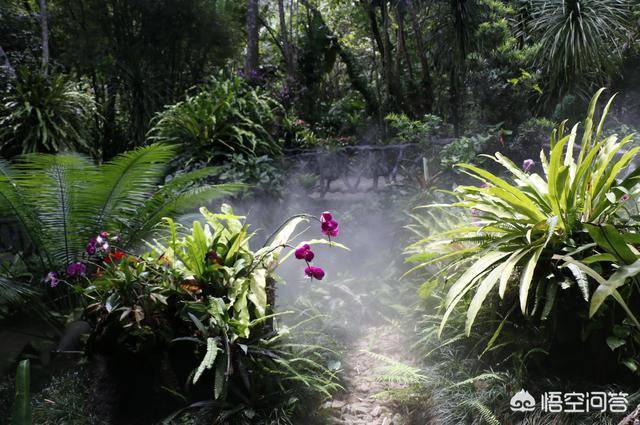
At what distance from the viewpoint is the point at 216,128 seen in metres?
4.63

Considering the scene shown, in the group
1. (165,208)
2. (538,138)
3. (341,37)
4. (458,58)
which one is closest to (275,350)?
(165,208)

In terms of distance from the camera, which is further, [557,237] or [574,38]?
[574,38]

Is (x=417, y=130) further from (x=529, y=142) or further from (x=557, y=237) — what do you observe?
(x=557, y=237)

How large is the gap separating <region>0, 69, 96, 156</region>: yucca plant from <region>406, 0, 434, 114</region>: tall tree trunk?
444 centimetres

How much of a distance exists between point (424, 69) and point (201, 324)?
19.0 ft

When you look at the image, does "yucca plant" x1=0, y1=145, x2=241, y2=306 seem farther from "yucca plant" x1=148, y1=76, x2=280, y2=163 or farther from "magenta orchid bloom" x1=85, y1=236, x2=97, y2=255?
"yucca plant" x1=148, y1=76, x2=280, y2=163

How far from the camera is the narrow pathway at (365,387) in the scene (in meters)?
2.52

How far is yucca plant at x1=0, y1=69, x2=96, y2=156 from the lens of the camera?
515 cm

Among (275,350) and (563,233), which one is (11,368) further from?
(563,233)

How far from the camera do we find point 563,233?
2359 millimetres

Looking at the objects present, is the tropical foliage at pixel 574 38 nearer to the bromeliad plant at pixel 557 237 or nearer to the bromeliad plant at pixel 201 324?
the bromeliad plant at pixel 557 237

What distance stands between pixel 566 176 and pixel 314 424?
1673mm

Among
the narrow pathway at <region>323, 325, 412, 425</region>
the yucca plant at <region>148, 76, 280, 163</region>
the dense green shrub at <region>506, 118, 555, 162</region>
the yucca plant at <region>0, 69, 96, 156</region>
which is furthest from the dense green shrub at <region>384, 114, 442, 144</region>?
the yucca plant at <region>0, 69, 96, 156</region>

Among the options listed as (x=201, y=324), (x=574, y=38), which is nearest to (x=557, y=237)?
(x=201, y=324)
